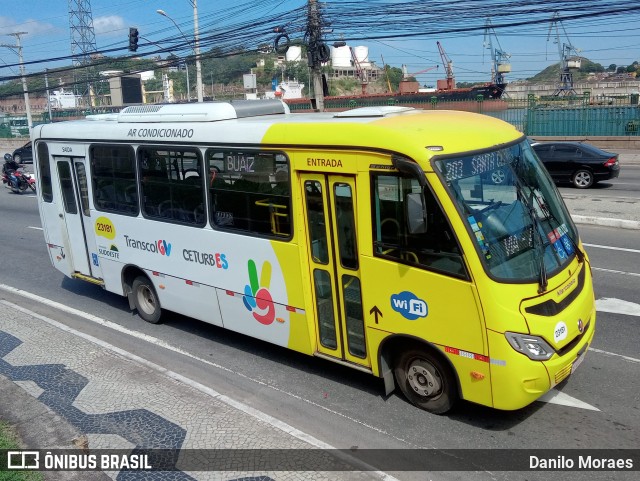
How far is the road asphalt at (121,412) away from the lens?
17.3 ft

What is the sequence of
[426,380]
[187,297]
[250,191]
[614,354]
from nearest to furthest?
[426,380], [250,191], [614,354], [187,297]

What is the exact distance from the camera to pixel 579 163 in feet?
64.6

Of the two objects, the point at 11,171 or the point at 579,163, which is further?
the point at 11,171

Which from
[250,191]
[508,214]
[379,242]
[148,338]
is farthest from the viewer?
[148,338]

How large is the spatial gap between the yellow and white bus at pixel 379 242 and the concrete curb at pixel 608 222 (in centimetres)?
809

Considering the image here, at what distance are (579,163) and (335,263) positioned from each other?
16.1 metres

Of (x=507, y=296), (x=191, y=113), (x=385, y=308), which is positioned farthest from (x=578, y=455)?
(x=191, y=113)

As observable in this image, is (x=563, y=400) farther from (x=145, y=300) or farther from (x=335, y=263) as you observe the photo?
(x=145, y=300)

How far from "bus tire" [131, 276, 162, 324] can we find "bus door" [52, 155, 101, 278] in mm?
974

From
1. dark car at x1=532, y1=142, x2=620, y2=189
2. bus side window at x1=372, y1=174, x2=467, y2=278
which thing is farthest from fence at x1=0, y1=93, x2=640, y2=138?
bus side window at x1=372, y1=174, x2=467, y2=278

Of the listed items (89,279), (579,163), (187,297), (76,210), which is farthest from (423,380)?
(579,163)

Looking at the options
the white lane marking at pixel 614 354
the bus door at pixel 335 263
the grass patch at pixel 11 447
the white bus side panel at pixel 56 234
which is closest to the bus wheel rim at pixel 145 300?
A: the white bus side panel at pixel 56 234

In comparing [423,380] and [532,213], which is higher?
[532,213]

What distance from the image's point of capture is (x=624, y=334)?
7695 mm
